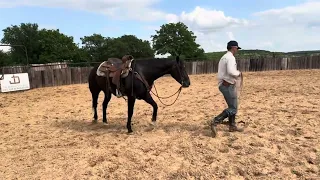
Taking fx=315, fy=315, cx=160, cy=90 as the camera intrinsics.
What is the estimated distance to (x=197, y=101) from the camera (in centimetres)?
1078

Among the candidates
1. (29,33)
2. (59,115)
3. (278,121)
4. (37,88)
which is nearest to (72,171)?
(278,121)

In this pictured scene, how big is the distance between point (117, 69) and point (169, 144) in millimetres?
2260

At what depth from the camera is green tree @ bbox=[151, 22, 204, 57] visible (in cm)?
6059

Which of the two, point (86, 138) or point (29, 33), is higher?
point (29, 33)

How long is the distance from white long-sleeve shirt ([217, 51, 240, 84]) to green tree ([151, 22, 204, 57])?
54.3 metres

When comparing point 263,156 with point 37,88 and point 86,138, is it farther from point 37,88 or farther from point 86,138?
point 37,88

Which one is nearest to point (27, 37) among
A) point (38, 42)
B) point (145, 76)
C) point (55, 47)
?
point (38, 42)

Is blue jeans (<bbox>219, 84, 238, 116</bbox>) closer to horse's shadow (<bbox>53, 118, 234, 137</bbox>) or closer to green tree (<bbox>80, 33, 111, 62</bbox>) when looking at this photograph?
horse's shadow (<bbox>53, 118, 234, 137</bbox>)

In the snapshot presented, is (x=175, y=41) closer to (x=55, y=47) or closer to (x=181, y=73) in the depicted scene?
(x=55, y=47)

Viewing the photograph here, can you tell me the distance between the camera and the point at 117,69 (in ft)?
23.4

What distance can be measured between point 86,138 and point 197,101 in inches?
197

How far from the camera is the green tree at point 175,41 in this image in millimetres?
60594

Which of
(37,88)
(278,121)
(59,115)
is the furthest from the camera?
(37,88)

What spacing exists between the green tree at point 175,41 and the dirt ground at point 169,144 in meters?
51.2
